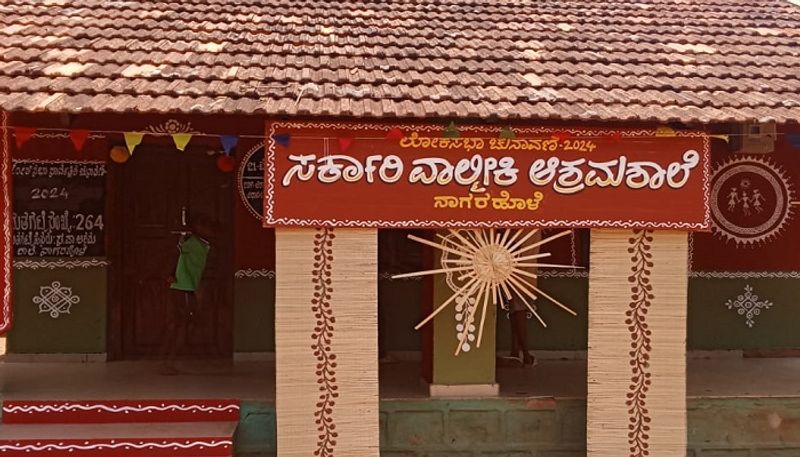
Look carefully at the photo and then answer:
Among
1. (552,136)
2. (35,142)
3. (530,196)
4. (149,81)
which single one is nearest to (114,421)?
(149,81)

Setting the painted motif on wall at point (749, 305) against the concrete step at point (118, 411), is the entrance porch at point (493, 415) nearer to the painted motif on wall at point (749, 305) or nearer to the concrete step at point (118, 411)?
the concrete step at point (118, 411)

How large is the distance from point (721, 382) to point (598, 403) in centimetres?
190

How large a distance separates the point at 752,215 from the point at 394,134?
5.20 metres

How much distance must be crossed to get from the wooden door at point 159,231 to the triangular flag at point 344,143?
2.91 meters

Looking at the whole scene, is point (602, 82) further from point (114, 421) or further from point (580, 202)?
point (114, 421)

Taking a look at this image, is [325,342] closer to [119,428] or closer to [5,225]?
[119,428]

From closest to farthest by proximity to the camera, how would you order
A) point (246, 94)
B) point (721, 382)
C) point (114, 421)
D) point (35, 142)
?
point (246, 94), point (114, 421), point (721, 382), point (35, 142)

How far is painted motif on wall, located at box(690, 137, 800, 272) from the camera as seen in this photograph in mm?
9047

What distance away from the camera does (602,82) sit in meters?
6.75

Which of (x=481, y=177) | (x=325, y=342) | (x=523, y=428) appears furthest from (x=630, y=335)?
(x=325, y=342)

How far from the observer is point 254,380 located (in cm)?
759

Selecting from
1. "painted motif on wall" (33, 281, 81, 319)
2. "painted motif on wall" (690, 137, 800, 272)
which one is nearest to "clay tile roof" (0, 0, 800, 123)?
"painted motif on wall" (690, 137, 800, 272)

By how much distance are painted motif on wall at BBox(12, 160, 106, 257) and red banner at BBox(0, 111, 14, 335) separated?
1.81 metres

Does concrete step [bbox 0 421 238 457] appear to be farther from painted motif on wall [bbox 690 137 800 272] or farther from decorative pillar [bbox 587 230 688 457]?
painted motif on wall [bbox 690 137 800 272]
